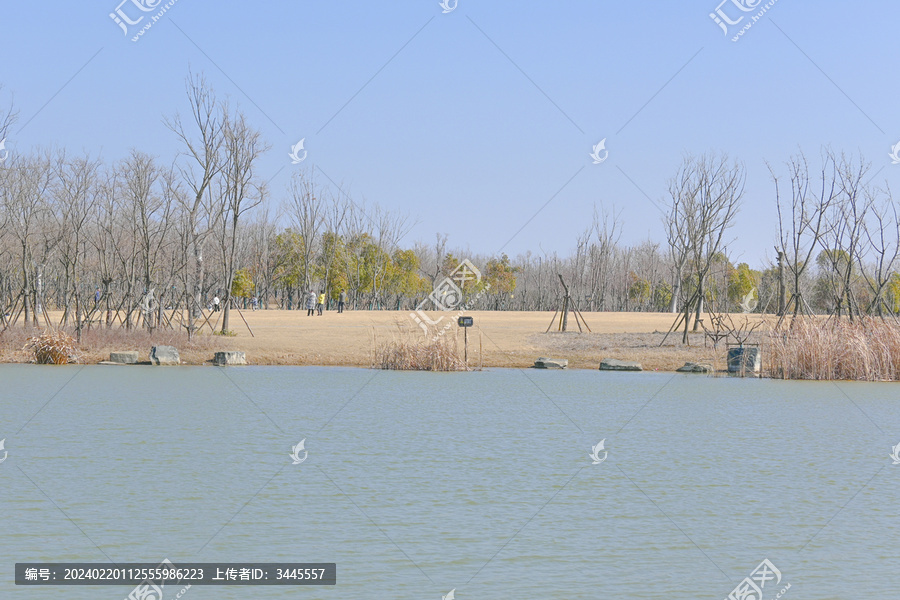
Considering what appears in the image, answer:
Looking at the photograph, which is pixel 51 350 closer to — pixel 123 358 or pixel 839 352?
pixel 123 358

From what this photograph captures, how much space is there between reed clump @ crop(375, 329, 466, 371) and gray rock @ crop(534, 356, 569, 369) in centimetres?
239

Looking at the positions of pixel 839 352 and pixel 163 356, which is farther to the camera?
pixel 163 356

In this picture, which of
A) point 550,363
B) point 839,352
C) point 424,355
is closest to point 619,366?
point 550,363

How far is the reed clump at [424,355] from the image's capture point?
21.3m

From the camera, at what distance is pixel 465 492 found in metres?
8.67

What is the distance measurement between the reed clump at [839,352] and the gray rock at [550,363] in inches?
195

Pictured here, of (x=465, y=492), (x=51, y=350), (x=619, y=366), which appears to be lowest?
(x=465, y=492)

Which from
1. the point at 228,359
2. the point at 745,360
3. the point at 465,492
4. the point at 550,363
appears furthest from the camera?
the point at 550,363

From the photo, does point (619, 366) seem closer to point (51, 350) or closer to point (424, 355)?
point (424, 355)

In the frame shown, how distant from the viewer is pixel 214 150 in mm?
28734

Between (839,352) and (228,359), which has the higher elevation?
(839,352)

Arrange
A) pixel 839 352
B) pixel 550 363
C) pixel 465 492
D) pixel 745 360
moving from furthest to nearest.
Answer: pixel 550 363 < pixel 745 360 < pixel 839 352 < pixel 465 492

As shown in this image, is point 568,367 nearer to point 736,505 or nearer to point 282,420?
point 282,420

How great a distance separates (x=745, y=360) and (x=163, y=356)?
43.6 ft
